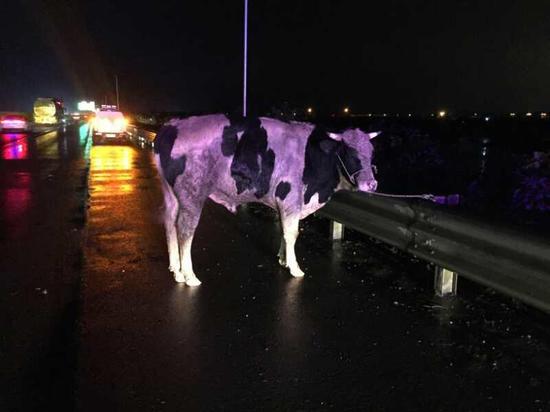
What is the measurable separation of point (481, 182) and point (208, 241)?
21.3ft

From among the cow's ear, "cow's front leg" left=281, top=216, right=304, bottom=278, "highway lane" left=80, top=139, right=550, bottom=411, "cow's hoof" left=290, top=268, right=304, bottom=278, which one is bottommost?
"highway lane" left=80, top=139, right=550, bottom=411

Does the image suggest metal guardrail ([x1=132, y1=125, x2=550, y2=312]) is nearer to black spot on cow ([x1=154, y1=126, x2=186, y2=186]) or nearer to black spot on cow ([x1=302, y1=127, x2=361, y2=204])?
black spot on cow ([x1=302, y1=127, x2=361, y2=204])

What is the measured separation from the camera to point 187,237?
596 centimetres

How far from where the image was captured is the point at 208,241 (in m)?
8.12

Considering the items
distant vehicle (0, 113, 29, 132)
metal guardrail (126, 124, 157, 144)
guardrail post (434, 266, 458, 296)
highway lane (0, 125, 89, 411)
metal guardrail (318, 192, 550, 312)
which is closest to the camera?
highway lane (0, 125, 89, 411)

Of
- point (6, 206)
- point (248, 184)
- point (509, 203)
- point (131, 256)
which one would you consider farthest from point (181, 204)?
point (509, 203)

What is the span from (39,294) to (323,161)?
3.33m

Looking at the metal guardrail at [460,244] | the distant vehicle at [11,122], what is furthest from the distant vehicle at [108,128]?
the metal guardrail at [460,244]

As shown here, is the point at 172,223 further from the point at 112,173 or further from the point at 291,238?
the point at 112,173

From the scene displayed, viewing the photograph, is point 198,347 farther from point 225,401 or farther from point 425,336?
point 425,336

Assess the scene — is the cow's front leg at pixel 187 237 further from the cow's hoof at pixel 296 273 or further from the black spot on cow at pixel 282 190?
the cow's hoof at pixel 296 273

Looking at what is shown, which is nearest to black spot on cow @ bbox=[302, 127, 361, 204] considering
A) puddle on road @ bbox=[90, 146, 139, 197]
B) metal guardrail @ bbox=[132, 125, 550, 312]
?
metal guardrail @ bbox=[132, 125, 550, 312]

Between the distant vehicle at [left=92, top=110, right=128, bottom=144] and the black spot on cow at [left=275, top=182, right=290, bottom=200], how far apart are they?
1040 inches

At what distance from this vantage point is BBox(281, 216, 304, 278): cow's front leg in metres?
6.24
